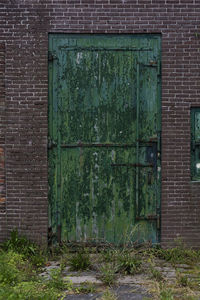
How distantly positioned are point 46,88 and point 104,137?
1277 mm

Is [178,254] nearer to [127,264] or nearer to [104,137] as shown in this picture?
[127,264]

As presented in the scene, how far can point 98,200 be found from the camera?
673 centimetres

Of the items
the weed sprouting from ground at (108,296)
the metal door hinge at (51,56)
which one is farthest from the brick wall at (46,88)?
the weed sprouting from ground at (108,296)

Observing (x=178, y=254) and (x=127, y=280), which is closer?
(x=127, y=280)

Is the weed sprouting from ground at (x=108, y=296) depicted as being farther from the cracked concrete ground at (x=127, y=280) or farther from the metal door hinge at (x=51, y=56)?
the metal door hinge at (x=51, y=56)

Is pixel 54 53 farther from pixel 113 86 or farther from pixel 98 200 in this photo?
pixel 98 200

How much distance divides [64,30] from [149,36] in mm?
1437

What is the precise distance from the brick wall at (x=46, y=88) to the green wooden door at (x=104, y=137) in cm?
17

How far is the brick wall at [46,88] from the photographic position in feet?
21.7

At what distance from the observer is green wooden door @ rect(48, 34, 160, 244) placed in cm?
668

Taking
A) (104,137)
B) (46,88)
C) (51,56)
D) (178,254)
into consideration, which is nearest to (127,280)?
(178,254)

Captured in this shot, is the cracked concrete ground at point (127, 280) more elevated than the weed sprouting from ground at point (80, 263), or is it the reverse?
the weed sprouting from ground at point (80, 263)

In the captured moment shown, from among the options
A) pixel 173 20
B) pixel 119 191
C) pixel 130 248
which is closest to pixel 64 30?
pixel 173 20

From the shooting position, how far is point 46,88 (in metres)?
6.63
